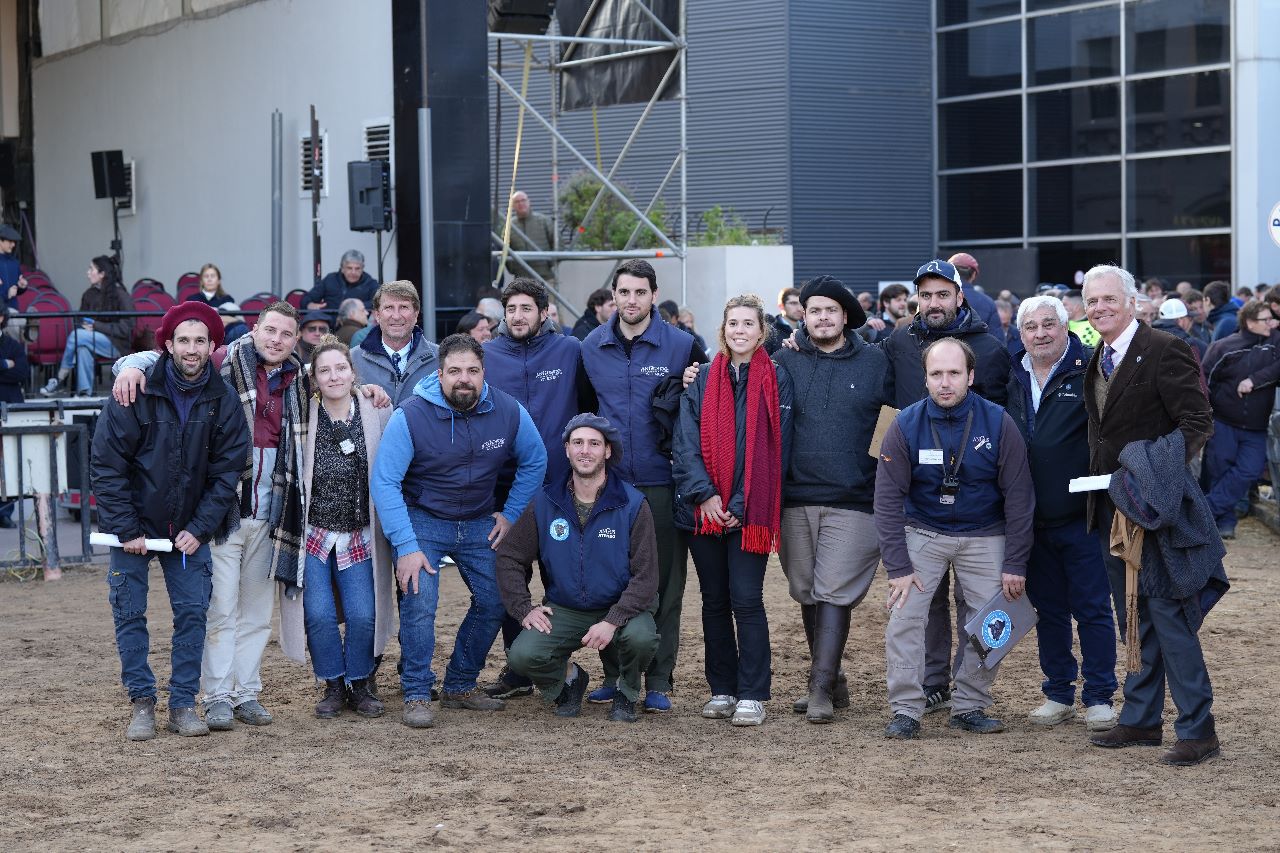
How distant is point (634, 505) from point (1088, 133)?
845 inches

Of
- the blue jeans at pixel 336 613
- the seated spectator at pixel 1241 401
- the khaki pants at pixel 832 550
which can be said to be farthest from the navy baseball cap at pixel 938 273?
the seated spectator at pixel 1241 401

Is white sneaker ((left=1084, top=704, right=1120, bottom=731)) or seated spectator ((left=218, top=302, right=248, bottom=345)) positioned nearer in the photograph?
white sneaker ((left=1084, top=704, right=1120, bottom=731))

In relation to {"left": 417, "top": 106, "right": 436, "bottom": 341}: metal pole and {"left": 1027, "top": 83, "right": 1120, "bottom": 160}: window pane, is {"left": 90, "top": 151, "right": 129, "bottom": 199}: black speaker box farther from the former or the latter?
{"left": 1027, "top": 83, "right": 1120, "bottom": 160}: window pane

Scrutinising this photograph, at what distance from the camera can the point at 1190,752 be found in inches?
256

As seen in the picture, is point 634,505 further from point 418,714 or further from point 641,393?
point 418,714

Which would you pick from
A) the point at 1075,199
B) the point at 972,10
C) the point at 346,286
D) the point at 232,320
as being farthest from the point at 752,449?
the point at 972,10

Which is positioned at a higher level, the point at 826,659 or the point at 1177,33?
the point at 1177,33

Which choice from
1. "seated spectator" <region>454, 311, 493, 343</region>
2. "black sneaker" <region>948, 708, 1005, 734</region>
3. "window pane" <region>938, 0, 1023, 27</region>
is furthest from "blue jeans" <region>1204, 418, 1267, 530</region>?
"window pane" <region>938, 0, 1023, 27</region>

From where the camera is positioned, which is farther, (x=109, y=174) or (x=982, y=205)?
(x=982, y=205)

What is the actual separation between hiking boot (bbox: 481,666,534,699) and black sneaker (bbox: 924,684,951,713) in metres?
1.88

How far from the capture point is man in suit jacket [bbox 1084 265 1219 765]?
21.4 feet

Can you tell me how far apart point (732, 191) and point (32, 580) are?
16.9 meters

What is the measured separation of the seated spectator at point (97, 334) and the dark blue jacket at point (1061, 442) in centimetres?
1041

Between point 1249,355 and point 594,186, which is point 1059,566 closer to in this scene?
point 1249,355
